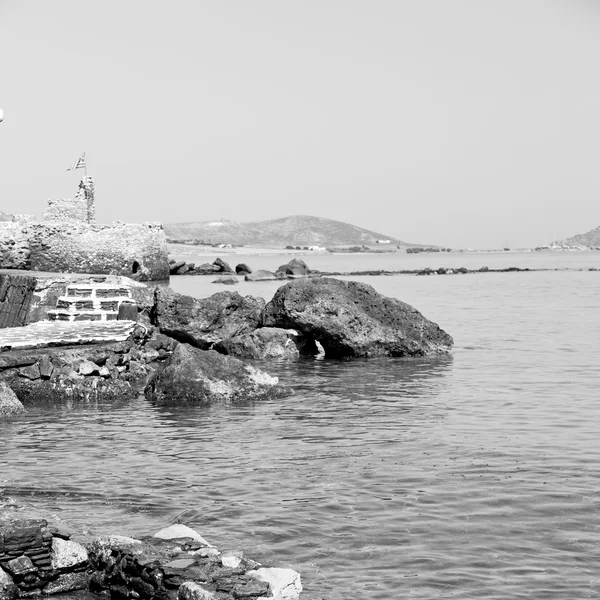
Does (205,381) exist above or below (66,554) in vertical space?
above

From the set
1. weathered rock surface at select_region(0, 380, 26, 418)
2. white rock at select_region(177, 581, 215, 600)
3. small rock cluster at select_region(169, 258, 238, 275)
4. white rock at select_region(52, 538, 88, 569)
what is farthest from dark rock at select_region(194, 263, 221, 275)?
white rock at select_region(177, 581, 215, 600)

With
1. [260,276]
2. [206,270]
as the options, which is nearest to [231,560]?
[260,276]

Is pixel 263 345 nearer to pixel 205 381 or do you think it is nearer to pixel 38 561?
pixel 205 381

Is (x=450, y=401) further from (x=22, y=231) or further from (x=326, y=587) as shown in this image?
(x=22, y=231)

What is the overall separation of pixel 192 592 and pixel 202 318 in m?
16.1

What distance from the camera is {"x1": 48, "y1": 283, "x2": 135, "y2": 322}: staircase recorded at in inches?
802

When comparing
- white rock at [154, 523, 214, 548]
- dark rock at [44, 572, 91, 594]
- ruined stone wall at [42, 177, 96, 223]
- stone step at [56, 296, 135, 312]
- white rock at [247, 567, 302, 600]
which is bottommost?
dark rock at [44, 572, 91, 594]

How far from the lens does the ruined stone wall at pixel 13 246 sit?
48.3 m

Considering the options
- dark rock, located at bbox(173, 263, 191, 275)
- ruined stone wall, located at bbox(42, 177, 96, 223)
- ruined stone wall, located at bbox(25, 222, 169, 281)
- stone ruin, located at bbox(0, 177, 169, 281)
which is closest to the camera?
stone ruin, located at bbox(0, 177, 169, 281)

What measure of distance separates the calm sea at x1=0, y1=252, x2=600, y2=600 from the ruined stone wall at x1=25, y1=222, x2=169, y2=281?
34004 millimetres

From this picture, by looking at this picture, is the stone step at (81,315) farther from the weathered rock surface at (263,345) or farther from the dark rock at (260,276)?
the dark rock at (260,276)

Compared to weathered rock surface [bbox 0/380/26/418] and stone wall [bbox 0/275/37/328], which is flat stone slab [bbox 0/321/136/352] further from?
weathered rock surface [bbox 0/380/26/418]

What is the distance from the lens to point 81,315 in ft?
67.4

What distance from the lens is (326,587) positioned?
275 inches
